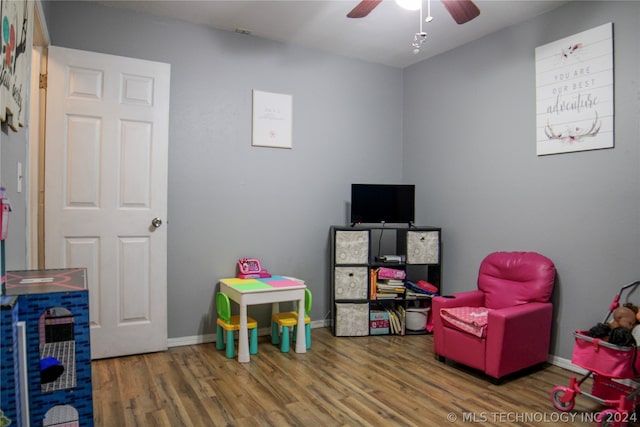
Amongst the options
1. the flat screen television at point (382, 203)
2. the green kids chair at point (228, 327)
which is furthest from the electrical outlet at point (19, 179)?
the flat screen television at point (382, 203)

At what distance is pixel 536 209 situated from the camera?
10.9 feet

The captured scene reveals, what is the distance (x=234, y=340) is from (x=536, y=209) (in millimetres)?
2596

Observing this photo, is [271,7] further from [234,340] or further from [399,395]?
[399,395]

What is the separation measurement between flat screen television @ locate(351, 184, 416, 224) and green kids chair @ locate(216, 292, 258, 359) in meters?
1.33

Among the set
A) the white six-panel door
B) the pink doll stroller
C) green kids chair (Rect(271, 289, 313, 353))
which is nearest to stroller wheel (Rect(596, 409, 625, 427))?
the pink doll stroller

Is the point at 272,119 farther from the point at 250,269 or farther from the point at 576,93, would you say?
the point at 576,93

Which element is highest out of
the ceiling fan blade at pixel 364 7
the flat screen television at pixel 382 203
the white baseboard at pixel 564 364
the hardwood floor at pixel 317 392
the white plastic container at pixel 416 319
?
the ceiling fan blade at pixel 364 7

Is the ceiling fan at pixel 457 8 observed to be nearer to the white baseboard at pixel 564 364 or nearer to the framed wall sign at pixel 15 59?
the framed wall sign at pixel 15 59

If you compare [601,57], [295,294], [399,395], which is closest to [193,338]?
[295,294]

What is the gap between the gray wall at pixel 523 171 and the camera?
279 centimetres

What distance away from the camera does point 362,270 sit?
388 cm

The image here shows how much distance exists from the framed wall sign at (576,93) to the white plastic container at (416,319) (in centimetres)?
169

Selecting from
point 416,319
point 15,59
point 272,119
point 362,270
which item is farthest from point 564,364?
point 15,59

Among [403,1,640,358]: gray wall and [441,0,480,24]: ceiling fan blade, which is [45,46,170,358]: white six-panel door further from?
[403,1,640,358]: gray wall
